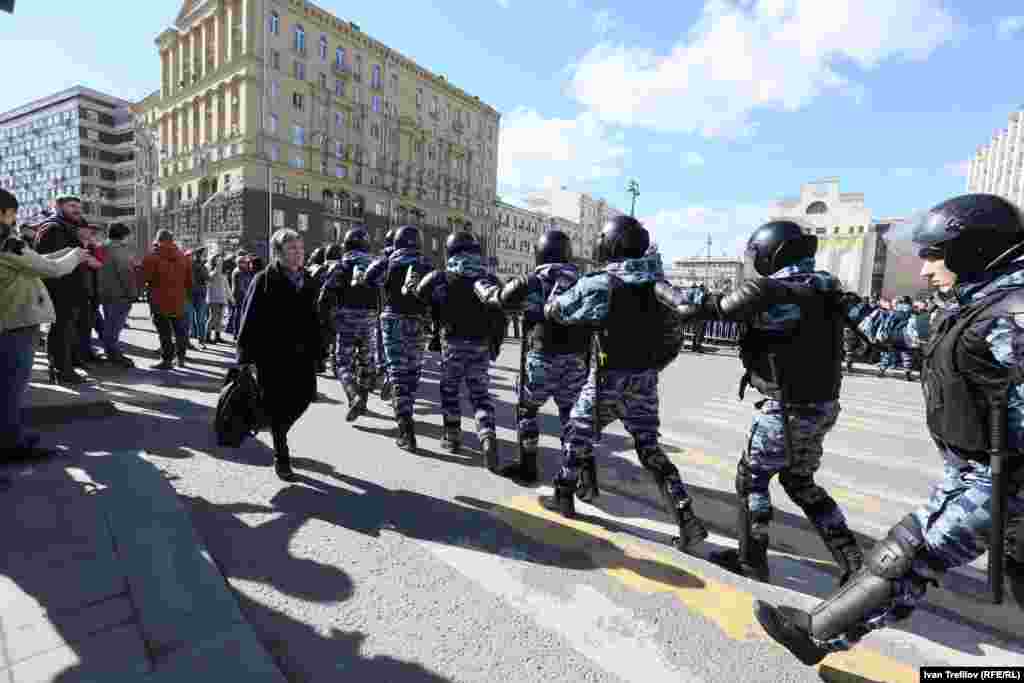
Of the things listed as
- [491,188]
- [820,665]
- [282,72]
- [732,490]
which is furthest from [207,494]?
[491,188]

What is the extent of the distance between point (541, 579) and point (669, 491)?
94 cm

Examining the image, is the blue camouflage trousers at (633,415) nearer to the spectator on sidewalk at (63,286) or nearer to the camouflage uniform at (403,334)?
the camouflage uniform at (403,334)

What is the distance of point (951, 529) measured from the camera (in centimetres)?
178

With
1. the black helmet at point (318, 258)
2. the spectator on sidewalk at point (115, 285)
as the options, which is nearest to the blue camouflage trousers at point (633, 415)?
the black helmet at point (318, 258)

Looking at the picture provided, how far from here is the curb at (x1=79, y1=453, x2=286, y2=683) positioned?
186cm

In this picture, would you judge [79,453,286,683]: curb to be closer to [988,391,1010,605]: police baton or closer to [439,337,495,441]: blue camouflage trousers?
[439,337,495,441]: blue camouflage trousers

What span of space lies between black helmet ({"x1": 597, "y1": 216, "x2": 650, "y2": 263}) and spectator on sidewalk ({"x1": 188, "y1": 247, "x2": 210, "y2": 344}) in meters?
9.20

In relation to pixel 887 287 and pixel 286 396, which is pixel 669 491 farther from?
pixel 887 287

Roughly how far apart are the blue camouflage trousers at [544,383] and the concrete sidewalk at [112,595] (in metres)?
2.28

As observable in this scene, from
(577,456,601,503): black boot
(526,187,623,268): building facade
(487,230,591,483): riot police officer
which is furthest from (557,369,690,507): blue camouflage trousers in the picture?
(526,187,623,268): building facade

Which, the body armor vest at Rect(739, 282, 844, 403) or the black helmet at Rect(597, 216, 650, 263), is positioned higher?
the black helmet at Rect(597, 216, 650, 263)

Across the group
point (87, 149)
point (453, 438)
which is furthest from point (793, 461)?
point (87, 149)

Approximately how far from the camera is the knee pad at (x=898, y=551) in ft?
5.99

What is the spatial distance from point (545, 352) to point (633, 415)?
106 centimetres
